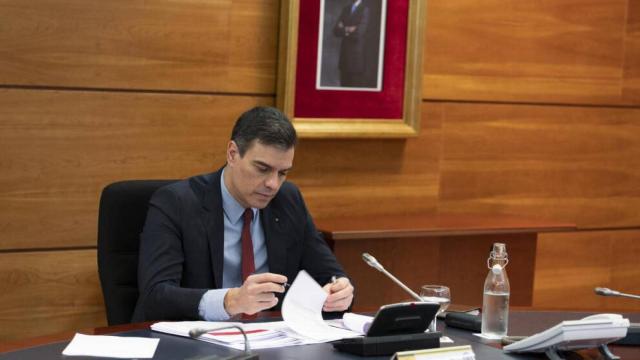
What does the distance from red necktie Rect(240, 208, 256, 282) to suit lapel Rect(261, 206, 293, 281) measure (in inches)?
2.8

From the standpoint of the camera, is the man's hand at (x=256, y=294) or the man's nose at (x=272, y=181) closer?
the man's hand at (x=256, y=294)

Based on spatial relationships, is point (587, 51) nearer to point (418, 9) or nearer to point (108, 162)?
point (418, 9)

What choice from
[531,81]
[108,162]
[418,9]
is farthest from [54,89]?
[531,81]

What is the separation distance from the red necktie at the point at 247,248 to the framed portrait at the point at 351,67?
1.10 m

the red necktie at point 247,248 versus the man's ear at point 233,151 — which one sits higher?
the man's ear at point 233,151

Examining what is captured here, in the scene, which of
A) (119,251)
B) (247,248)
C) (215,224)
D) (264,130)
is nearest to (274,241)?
(247,248)

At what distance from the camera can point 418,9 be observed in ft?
14.9

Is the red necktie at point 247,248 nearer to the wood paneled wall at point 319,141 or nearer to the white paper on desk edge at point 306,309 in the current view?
the white paper on desk edge at point 306,309

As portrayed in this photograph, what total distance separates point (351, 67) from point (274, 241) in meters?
1.36

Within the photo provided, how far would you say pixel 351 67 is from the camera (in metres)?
4.45

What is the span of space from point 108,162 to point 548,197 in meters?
2.31

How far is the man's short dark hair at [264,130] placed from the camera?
10.3 feet

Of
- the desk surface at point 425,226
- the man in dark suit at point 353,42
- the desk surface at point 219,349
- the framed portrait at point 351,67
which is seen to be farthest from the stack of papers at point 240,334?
the man in dark suit at point 353,42

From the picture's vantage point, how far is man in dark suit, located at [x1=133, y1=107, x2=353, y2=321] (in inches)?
116
